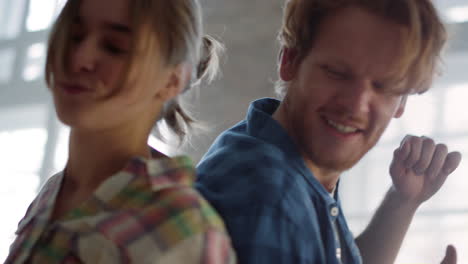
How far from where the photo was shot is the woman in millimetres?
597

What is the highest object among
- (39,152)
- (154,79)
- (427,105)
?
(154,79)

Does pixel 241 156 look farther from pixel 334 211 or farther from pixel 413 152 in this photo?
pixel 413 152

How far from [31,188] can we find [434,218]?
5.20 feet

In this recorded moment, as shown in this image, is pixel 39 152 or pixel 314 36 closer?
pixel 314 36

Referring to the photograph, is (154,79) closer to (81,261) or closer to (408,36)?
(81,261)

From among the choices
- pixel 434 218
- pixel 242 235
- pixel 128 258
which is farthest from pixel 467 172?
pixel 128 258

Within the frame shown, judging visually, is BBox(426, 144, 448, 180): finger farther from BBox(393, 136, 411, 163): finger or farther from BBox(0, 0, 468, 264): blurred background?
BBox(0, 0, 468, 264): blurred background

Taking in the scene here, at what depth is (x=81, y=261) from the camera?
61 cm

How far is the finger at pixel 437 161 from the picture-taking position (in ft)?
3.57

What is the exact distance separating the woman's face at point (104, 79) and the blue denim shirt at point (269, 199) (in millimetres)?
156

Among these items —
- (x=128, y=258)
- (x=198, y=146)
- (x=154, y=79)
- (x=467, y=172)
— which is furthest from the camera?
(x=198, y=146)

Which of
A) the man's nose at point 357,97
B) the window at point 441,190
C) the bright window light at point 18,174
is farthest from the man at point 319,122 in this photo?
the bright window light at point 18,174

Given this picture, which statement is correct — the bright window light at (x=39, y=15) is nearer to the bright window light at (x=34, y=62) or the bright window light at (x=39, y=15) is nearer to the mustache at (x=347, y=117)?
the bright window light at (x=34, y=62)

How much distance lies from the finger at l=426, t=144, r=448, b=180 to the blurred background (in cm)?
19
